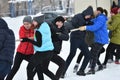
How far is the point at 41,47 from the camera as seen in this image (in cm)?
721

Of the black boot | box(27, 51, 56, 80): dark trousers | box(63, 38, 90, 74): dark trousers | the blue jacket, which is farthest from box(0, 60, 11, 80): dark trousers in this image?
the black boot

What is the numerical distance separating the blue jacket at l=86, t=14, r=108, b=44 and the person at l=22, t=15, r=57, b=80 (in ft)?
6.34

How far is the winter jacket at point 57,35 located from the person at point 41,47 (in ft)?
0.86

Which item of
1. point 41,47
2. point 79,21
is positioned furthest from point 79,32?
point 41,47

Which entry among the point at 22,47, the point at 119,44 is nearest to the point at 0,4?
the point at 119,44

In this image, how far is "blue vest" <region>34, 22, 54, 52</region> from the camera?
7.12 m

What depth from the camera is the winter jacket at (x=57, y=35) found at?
7.57 metres

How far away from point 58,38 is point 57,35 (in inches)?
3.1

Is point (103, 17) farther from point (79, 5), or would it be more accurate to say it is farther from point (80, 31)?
point (79, 5)

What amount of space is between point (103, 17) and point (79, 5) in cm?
2038

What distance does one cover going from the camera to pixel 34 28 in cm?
786

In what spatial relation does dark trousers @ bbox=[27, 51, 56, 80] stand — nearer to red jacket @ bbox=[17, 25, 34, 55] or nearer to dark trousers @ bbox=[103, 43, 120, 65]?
red jacket @ bbox=[17, 25, 34, 55]

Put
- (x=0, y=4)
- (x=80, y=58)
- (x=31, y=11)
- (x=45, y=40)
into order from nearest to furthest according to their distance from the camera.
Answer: (x=45, y=40), (x=80, y=58), (x=31, y=11), (x=0, y=4)

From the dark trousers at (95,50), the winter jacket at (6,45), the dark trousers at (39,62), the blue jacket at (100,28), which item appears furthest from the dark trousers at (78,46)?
the winter jacket at (6,45)
